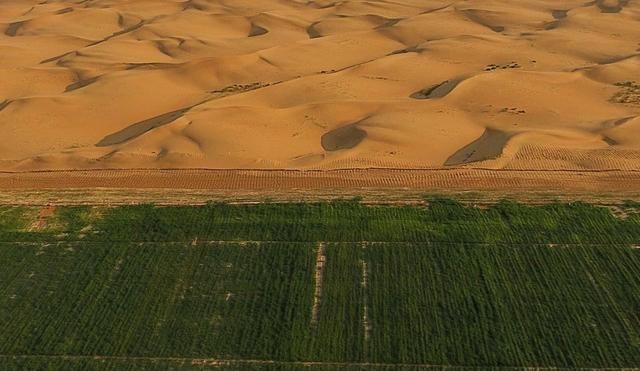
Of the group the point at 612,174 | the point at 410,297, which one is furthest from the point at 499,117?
the point at 410,297

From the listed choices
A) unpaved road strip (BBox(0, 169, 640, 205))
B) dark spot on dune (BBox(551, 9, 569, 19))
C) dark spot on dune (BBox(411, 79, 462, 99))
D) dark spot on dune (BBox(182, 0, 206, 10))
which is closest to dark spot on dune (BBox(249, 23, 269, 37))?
dark spot on dune (BBox(182, 0, 206, 10))

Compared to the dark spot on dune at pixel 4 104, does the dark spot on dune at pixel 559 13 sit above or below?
below

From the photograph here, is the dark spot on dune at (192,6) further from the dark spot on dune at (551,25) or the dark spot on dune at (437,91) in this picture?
the dark spot on dune at (437,91)

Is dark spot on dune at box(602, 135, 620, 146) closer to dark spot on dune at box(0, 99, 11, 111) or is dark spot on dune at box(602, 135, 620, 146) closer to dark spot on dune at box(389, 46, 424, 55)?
dark spot on dune at box(389, 46, 424, 55)

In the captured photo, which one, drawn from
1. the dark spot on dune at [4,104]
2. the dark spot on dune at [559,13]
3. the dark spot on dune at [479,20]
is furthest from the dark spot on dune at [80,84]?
the dark spot on dune at [559,13]

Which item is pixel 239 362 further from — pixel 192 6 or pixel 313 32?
pixel 192 6

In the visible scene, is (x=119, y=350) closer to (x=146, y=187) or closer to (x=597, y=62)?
(x=146, y=187)
